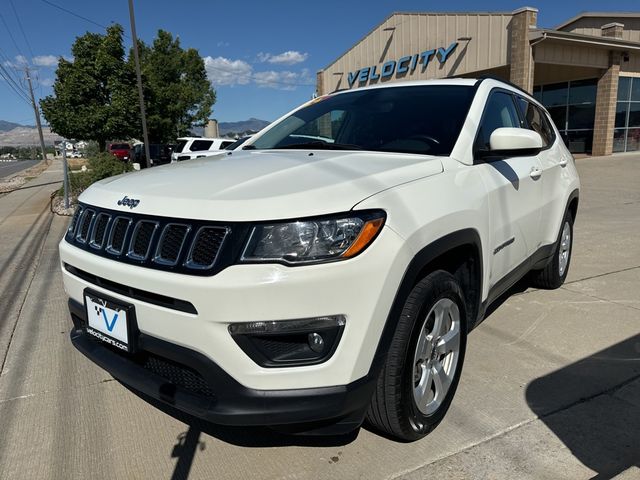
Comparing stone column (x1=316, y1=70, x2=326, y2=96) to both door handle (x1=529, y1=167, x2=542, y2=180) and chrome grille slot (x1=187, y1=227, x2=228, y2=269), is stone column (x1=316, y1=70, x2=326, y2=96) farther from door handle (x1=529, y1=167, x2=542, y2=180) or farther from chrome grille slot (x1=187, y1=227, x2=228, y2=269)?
chrome grille slot (x1=187, y1=227, x2=228, y2=269)

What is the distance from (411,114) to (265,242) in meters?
1.69

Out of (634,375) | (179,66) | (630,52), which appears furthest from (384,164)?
(179,66)

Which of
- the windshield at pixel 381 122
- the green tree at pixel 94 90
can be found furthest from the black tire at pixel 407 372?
the green tree at pixel 94 90

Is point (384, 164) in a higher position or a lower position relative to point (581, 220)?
higher

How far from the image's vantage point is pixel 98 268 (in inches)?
89.7

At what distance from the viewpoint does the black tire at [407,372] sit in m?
2.12

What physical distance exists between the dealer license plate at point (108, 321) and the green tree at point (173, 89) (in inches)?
804

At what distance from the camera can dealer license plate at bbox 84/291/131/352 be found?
2172 millimetres

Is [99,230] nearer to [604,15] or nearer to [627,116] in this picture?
[627,116]

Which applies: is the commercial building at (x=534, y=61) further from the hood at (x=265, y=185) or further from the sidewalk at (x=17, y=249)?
the hood at (x=265, y=185)

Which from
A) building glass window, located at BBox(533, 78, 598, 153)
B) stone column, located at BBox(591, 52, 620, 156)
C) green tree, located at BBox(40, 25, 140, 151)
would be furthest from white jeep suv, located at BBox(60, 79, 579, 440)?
building glass window, located at BBox(533, 78, 598, 153)

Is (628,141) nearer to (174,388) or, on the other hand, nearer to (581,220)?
(581,220)

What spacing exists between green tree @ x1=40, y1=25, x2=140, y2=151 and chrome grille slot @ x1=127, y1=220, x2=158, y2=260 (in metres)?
18.1

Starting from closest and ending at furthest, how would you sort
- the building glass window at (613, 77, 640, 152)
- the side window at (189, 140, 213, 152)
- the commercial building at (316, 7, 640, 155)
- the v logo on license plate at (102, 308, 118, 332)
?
1. the v logo on license plate at (102, 308, 118, 332)
2. the commercial building at (316, 7, 640, 155)
3. the side window at (189, 140, 213, 152)
4. the building glass window at (613, 77, 640, 152)
